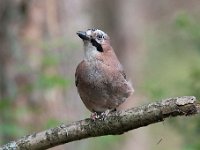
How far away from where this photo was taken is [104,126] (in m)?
6.33

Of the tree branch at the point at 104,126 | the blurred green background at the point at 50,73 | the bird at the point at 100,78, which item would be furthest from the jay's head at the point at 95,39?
the blurred green background at the point at 50,73

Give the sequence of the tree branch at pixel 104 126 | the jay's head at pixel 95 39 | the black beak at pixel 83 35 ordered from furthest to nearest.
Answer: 1. the jay's head at pixel 95 39
2. the black beak at pixel 83 35
3. the tree branch at pixel 104 126

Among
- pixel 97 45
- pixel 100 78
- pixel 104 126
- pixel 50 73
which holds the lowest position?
pixel 104 126

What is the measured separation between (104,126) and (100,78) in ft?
2.57

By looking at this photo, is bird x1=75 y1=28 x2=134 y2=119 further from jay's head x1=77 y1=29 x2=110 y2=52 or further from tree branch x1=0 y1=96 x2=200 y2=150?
tree branch x1=0 y1=96 x2=200 y2=150

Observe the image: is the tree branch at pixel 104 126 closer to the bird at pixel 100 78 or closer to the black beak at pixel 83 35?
the bird at pixel 100 78

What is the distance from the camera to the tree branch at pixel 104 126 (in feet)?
19.2

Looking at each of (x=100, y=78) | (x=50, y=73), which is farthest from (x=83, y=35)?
(x=50, y=73)

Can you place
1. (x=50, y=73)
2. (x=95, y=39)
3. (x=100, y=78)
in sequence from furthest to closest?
(x=50, y=73)
(x=95, y=39)
(x=100, y=78)

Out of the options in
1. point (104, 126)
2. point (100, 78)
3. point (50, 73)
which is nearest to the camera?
point (104, 126)

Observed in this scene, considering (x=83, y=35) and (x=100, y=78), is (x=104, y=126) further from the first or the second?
(x=83, y=35)

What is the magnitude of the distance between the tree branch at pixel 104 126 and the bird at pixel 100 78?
2.08 ft

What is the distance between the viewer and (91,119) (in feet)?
21.3

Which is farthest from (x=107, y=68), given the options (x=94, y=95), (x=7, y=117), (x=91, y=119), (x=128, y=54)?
(x=128, y=54)
